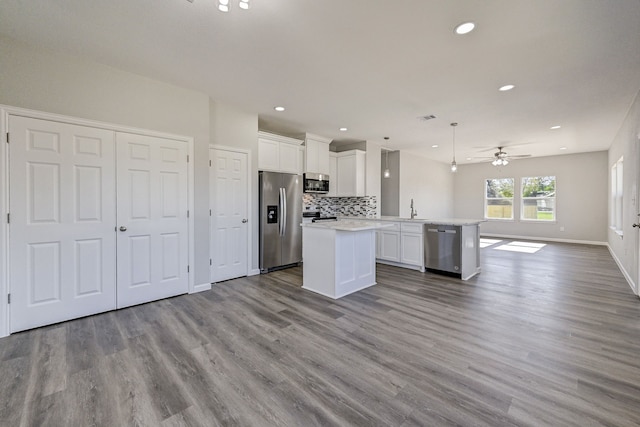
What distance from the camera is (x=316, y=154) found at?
5953 millimetres

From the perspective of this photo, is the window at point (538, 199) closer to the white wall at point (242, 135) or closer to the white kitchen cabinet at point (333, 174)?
the white kitchen cabinet at point (333, 174)

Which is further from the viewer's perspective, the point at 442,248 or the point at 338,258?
the point at 442,248

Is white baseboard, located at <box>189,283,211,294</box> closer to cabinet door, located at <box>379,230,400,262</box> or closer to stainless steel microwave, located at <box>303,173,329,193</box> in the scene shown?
stainless steel microwave, located at <box>303,173,329,193</box>

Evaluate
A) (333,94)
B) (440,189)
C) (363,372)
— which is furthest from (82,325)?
(440,189)

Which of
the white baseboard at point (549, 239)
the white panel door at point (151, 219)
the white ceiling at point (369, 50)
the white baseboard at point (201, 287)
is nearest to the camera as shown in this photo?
the white ceiling at point (369, 50)

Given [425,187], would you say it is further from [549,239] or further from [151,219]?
[151,219]

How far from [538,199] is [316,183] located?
7.70m

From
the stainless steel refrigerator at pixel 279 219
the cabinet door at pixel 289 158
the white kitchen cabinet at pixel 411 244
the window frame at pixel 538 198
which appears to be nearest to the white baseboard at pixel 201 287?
the stainless steel refrigerator at pixel 279 219

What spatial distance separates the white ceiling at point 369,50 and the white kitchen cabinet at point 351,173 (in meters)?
1.86

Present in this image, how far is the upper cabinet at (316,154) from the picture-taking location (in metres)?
5.75

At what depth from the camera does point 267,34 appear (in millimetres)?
2447

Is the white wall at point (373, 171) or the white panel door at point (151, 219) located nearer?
the white panel door at point (151, 219)

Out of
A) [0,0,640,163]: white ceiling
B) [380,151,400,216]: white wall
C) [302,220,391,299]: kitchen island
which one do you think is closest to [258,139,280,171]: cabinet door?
[0,0,640,163]: white ceiling

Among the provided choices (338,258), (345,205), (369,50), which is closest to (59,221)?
(338,258)
